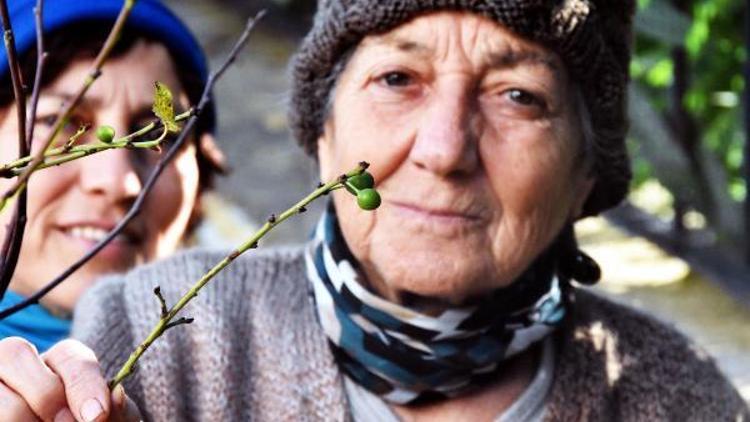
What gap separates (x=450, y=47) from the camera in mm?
2139

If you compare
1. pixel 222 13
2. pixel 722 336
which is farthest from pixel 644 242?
pixel 222 13

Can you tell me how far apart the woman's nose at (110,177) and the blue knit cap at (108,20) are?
0.25 metres

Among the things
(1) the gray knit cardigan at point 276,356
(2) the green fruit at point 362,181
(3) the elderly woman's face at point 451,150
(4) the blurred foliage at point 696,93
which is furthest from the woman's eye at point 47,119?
(4) the blurred foliage at point 696,93

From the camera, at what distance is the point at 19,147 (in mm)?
1114

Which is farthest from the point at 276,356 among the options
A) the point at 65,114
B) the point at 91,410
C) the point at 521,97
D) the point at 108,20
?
the point at 65,114

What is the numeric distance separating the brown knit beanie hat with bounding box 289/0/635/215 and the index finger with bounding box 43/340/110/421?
0.91 m

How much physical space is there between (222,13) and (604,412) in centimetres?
946

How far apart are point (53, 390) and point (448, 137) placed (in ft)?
2.90

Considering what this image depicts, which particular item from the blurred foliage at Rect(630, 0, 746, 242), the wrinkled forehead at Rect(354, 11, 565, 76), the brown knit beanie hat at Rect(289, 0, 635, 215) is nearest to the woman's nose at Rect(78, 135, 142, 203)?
the brown knit beanie hat at Rect(289, 0, 635, 215)

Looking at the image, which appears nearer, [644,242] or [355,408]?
[355,408]

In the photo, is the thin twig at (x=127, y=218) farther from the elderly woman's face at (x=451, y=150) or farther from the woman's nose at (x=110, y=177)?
the woman's nose at (x=110, y=177)

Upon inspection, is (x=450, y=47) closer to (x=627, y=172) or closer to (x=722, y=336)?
(x=627, y=172)

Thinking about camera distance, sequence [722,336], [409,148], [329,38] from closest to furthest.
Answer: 1. [409,148]
2. [329,38]
3. [722,336]

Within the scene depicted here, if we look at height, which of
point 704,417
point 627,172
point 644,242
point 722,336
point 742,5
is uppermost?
point 627,172
